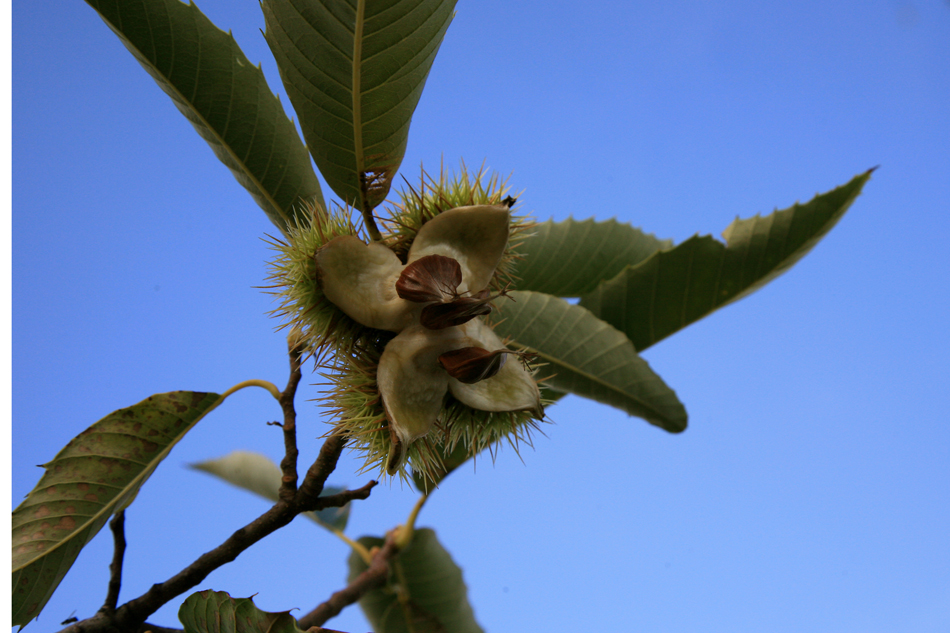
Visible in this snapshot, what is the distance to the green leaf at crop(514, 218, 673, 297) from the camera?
101 centimetres

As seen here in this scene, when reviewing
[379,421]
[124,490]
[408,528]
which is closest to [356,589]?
[408,528]

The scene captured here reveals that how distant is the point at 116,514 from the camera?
804mm

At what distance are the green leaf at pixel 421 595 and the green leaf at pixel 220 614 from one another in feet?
1.77

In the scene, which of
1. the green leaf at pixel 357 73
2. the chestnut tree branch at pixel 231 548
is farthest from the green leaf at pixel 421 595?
the green leaf at pixel 357 73

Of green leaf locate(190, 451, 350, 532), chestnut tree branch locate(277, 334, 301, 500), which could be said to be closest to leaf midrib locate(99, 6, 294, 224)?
chestnut tree branch locate(277, 334, 301, 500)

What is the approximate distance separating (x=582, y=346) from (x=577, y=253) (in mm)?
229

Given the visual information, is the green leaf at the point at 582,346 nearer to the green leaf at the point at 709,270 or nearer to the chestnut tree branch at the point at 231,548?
the green leaf at the point at 709,270

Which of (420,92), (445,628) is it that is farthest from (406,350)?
(445,628)

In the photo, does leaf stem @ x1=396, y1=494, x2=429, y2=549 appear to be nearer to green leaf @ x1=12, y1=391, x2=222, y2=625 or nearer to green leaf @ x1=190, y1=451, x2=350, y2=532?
green leaf @ x1=190, y1=451, x2=350, y2=532

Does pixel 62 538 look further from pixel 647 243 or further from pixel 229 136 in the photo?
pixel 647 243

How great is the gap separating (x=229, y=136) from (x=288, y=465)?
0.37 meters

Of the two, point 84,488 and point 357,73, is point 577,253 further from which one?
point 84,488

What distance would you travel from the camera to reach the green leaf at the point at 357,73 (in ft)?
2.05

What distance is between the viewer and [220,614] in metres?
0.66
